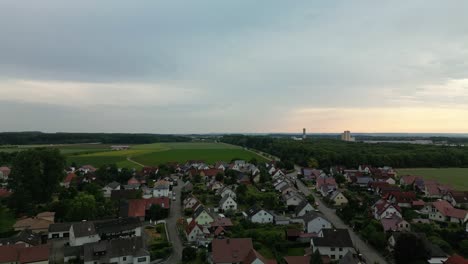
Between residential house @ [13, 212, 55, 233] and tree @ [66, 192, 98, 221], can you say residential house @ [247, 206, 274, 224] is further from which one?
residential house @ [13, 212, 55, 233]

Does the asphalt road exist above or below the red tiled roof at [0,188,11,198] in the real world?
below

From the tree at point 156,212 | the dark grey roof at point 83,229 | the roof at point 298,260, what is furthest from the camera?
the tree at point 156,212

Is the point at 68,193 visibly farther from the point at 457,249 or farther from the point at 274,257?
the point at 457,249

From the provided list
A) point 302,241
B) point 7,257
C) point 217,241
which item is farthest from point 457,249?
point 7,257

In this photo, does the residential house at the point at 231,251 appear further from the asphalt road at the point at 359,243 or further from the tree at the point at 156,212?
the tree at the point at 156,212

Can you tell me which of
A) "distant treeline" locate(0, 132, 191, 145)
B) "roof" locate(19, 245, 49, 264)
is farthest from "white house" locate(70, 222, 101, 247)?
"distant treeline" locate(0, 132, 191, 145)

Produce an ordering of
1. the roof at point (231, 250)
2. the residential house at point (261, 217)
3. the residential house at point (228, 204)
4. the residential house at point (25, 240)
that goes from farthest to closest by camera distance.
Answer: the residential house at point (228, 204)
the residential house at point (261, 217)
the residential house at point (25, 240)
the roof at point (231, 250)

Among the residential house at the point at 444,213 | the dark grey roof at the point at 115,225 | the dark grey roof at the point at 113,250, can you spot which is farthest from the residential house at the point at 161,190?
the residential house at the point at 444,213
